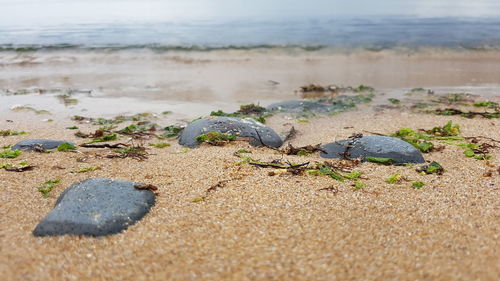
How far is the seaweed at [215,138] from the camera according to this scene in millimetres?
4363

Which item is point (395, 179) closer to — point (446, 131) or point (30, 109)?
point (446, 131)

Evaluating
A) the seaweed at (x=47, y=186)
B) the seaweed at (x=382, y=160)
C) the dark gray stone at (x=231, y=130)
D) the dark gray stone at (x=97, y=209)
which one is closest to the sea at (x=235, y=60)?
the dark gray stone at (x=231, y=130)

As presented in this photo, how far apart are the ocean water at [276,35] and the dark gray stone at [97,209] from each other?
12274 mm

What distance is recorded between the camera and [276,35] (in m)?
16.8

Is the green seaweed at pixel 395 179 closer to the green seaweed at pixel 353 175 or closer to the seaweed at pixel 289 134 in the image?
the green seaweed at pixel 353 175

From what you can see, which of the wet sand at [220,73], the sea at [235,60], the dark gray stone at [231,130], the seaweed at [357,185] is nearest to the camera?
the seaweed at [357,185]

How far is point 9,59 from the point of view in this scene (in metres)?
13.2

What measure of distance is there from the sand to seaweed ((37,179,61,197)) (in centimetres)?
5

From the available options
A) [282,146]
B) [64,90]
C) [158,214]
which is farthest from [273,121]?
[64,90]

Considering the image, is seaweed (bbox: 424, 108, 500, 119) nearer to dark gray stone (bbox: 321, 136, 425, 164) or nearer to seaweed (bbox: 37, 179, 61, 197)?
dark gray stone (bbox: 321, 136, 425, 164)

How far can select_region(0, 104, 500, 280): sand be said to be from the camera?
6.59 ft

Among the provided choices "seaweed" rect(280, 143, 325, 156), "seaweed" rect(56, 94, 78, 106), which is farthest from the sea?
"seaweed" rect(280, 143, 325, 156)

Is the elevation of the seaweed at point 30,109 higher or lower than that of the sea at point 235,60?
lower

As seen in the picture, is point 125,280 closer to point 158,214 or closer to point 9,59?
point 158,214
